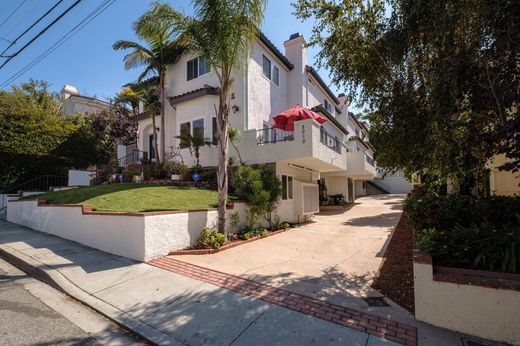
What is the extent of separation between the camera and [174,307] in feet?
16.0

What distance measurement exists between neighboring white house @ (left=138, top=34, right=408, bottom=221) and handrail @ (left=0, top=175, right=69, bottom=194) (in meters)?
5.53

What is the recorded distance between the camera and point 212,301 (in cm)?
504

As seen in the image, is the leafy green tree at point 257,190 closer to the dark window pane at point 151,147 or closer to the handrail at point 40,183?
the dark window pane at point 151,147

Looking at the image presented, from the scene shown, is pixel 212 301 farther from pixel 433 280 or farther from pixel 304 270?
pixel 433 280

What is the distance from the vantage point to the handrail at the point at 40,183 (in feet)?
54.9

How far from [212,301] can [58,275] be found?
12.5 ft

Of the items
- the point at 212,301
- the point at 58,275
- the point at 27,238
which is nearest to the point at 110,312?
the point at 212,301

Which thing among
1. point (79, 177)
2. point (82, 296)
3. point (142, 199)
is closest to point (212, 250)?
point (142, 199)

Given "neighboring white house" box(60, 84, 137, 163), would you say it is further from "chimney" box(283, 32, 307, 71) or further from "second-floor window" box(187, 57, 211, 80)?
"chimney" box(283, 32, 307, 71)

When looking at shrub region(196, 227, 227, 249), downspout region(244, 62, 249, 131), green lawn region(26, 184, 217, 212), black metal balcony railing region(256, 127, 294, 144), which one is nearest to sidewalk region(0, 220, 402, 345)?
green lawn region(26, 184, 217, 212)

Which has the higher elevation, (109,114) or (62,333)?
(109,114)

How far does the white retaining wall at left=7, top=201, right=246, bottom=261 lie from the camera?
289 inches

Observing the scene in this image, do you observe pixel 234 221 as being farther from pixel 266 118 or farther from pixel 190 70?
pixel 190 70

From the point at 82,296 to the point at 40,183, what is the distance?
53.7 feet
